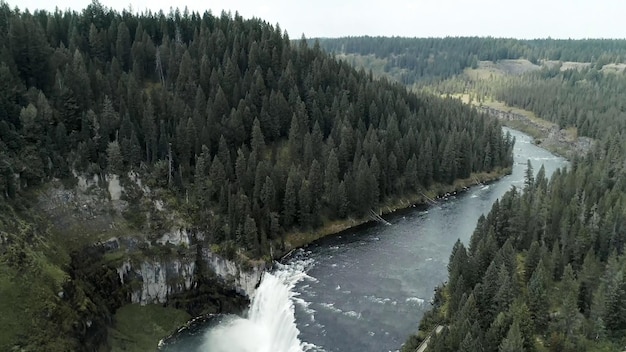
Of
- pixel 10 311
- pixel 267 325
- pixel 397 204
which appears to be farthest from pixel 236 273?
pixel 397 204

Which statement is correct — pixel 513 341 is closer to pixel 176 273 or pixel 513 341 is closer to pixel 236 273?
pixel 236 273

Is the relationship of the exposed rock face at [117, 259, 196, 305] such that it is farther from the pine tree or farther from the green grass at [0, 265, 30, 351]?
the pine tree

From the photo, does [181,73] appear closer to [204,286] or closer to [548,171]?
[204,286]

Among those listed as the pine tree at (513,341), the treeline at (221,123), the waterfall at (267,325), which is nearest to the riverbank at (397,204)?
the treeline at (221,123)

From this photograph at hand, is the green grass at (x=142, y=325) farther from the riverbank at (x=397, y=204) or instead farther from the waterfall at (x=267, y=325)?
the riverbank at (x=397, y=204)

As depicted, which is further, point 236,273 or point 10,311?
point 236,273

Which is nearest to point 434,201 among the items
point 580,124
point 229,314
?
point 229,314

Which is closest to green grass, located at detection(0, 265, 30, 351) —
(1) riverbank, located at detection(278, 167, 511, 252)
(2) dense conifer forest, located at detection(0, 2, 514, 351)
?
(2) dense conifer forest, located at detection(0, 2, 514, 351)

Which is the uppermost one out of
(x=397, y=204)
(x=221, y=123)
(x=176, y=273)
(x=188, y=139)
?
(x=221, y=123)
